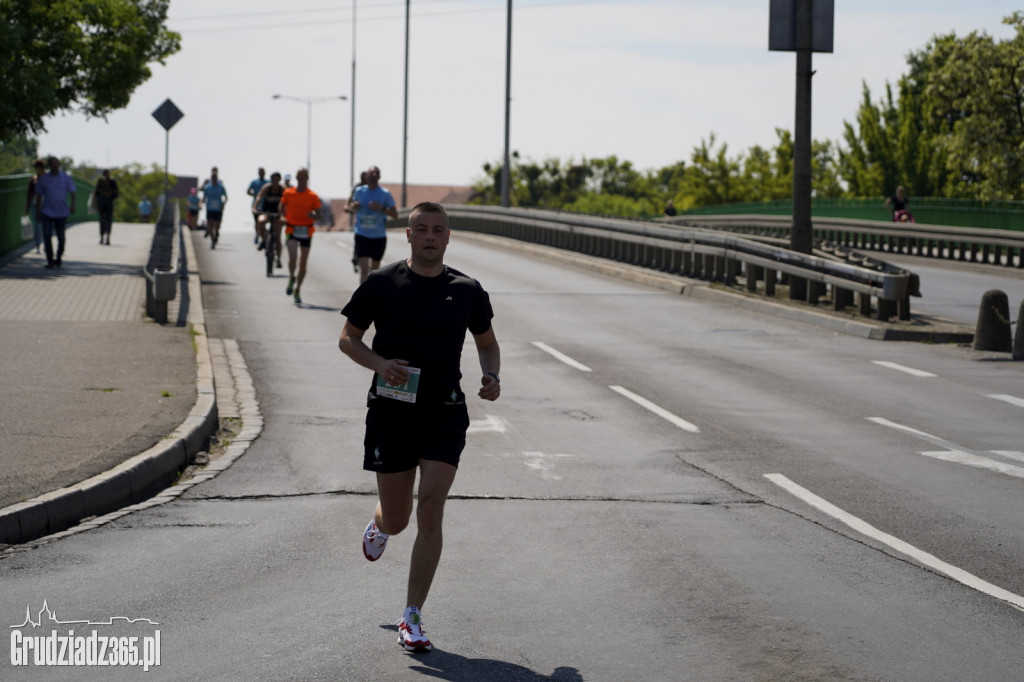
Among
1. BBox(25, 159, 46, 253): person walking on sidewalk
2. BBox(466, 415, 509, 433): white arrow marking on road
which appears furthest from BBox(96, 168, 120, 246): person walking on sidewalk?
BBox(466, 415, 509, 433): white arrow marking on road

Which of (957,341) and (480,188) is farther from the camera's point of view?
(480,188)

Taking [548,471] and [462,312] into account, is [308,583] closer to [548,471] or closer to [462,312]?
[462,312]

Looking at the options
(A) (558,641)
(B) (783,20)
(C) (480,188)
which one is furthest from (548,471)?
(C) (480,188)

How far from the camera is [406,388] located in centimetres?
595

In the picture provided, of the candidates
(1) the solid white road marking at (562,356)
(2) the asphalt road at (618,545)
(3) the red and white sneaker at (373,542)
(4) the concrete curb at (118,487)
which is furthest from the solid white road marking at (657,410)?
(3) the red and white sneaker at (373,542)

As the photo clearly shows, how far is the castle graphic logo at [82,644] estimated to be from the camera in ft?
18.6

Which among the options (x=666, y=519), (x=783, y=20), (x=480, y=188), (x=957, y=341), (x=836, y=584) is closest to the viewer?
(x=836, y=584)

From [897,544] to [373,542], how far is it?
3073 millimetres

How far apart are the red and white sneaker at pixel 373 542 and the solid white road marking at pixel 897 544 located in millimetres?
2841

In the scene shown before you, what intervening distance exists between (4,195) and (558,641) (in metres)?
25.6

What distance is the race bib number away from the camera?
593cm

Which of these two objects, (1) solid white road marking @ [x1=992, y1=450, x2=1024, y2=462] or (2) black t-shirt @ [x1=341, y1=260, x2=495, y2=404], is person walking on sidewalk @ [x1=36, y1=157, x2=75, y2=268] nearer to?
(1) solid white road marking @ [x1=992, y1=450, x2=1024, y2=462]

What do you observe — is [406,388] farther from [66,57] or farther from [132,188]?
[132,188]

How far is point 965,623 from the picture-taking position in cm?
636
